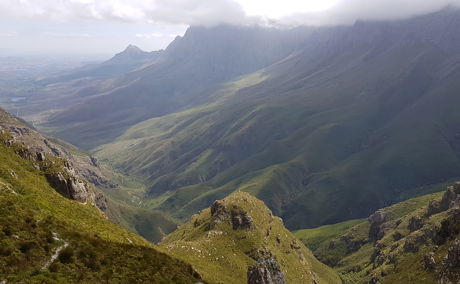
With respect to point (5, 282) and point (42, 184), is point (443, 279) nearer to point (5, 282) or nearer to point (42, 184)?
point (42, 184)

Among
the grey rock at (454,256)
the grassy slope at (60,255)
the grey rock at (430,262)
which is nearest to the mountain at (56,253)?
the grassy slope at (60,255)

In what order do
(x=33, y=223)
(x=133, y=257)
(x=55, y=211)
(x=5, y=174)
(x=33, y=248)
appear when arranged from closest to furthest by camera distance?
(x=33, y=248) < (x=33, y=223) < (x=133, y=257) < (x=55, y=211) < (x=5, y=174)

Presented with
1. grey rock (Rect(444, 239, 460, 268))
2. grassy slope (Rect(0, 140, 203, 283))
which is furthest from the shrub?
grey rock (Rect(444, 239, 460, 268))

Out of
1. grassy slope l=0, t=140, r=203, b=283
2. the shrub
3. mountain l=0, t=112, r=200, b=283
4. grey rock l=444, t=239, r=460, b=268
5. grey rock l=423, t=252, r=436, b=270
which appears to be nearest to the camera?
grassy slope l=0, t=140, r=203, b=283

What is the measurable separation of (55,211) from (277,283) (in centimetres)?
5742

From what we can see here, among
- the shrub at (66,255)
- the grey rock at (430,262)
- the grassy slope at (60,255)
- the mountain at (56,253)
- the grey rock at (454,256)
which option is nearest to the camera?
the grassy slope at (60,255)

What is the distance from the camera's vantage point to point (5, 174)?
8300cm

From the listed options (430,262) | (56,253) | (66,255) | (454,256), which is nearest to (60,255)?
(56,253)

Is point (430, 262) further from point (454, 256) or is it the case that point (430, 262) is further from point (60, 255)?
point (60, 255)

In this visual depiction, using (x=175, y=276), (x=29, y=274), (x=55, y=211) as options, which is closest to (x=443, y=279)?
(x=175, y=276)

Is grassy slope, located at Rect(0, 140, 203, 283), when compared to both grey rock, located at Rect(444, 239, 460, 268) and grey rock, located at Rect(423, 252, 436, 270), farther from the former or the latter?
grey rock, located at Rect(423, 252, 436, 270)

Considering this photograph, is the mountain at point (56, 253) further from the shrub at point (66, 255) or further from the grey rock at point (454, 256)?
the grey rock at point (454, 256)

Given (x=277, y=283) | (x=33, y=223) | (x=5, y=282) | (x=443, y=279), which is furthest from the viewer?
(x=443, y=279)

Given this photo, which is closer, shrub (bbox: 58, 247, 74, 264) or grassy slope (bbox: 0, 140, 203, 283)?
grassy slope (bbox: 0, 140, 203, 283)
